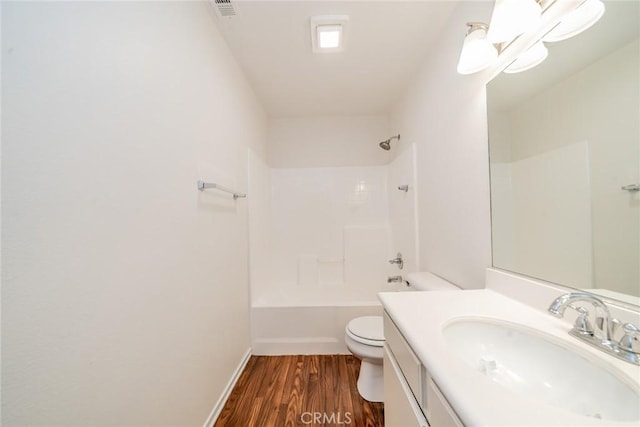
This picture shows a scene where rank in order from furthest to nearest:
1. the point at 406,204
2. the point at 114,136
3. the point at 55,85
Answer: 1. the point at 406,204
2. the point at 114,136
3. the point at 55,85

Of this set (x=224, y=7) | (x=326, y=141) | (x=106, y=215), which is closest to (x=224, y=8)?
(x=224, y=7)

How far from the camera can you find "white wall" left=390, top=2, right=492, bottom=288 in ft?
3.59

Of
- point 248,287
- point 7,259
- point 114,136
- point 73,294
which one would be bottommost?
point 248,287

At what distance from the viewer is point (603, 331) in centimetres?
58

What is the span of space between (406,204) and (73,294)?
2064mm

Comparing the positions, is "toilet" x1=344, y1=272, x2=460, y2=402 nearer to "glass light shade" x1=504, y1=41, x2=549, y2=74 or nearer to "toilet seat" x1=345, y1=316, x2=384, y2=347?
"toilet seat" x1=345, y1=316, x2=384, y2=347

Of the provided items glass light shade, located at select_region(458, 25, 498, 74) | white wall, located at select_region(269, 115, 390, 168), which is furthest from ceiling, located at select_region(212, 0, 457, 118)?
glass light shade, located at select_region(458, 25, 498, 74)

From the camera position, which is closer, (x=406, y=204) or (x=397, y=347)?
(x=397, y=347)

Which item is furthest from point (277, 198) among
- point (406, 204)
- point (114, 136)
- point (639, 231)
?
point (639, 231)

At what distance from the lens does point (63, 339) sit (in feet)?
1.82

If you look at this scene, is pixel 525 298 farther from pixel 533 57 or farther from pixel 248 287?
pixel 248 287

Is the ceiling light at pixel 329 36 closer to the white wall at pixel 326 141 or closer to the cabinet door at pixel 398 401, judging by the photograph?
the white wall at pixel 326 141

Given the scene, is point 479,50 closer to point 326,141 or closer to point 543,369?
point 543,369

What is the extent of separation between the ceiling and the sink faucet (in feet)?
4.97
